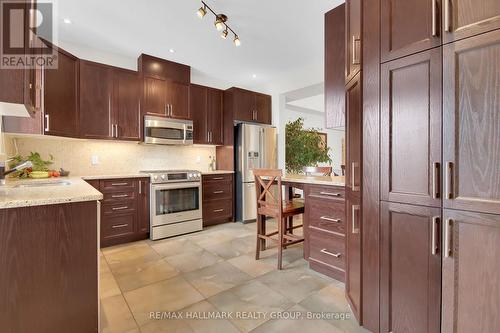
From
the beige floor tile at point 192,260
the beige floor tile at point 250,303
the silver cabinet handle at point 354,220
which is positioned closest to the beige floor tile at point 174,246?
the beige floor tile at point 192,260

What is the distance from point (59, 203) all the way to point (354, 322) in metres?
1.98

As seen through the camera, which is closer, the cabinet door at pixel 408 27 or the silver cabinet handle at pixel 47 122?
the cabinet door at pixel 408 27

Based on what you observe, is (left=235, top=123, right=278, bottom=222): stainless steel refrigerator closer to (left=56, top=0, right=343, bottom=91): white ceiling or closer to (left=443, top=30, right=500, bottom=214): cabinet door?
(left=56, top=0, right=343, bottom=91): white ceiling

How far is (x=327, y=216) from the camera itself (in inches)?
89.8

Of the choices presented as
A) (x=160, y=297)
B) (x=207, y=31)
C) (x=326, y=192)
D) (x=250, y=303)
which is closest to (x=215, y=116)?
(x=207, y=31)

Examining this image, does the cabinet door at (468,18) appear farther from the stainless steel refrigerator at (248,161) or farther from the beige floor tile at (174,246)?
the stainless steel refrigerator at (248,161)

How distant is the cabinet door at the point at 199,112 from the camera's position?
406 cm

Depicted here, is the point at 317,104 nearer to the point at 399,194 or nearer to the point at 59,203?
the point at 399,194

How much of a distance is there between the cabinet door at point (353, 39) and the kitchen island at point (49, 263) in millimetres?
1823

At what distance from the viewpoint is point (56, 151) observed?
10.5 ft

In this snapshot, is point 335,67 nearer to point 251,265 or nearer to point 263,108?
point 251,265

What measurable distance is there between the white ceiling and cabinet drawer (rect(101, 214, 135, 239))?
2.40m

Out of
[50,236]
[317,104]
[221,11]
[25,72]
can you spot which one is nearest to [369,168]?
[50,236]

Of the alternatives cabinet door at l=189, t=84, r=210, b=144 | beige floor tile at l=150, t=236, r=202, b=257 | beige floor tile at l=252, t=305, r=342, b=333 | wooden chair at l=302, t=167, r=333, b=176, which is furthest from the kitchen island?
wooden chair at l=302, t=167, r=333, b=176
